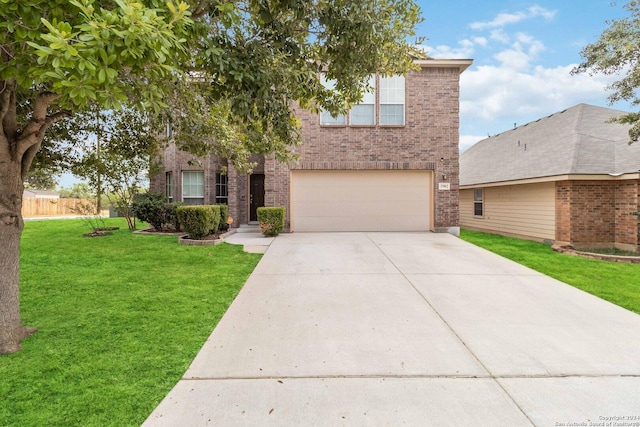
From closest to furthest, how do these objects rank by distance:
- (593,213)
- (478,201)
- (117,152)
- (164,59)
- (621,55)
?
(164,59)
(621,55)
(117,152)
(593,213)
(478,201)

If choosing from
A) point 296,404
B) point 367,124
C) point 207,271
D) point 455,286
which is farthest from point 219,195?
point 296,404

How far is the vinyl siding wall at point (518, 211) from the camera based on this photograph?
11.5 m

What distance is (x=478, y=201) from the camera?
16.0 m

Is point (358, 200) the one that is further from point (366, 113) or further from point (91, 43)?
point (91, 43)

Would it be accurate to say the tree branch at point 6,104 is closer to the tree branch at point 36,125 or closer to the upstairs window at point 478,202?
the tree branch at point 36,125

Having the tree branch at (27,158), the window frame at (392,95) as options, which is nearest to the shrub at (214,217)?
the window frame at (392,95)

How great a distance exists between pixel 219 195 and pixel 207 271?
8086 millimetres

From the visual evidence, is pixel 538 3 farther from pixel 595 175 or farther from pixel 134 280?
pixel 134 280

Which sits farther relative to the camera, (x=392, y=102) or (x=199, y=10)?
(x=392, y=102)

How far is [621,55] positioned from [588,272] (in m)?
6.14

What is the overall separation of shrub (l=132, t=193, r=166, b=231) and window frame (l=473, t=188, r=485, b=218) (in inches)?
560

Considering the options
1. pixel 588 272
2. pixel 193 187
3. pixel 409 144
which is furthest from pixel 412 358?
pixel 193 187

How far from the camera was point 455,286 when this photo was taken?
5637 millimetres

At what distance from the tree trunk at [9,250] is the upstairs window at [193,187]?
10.7m
